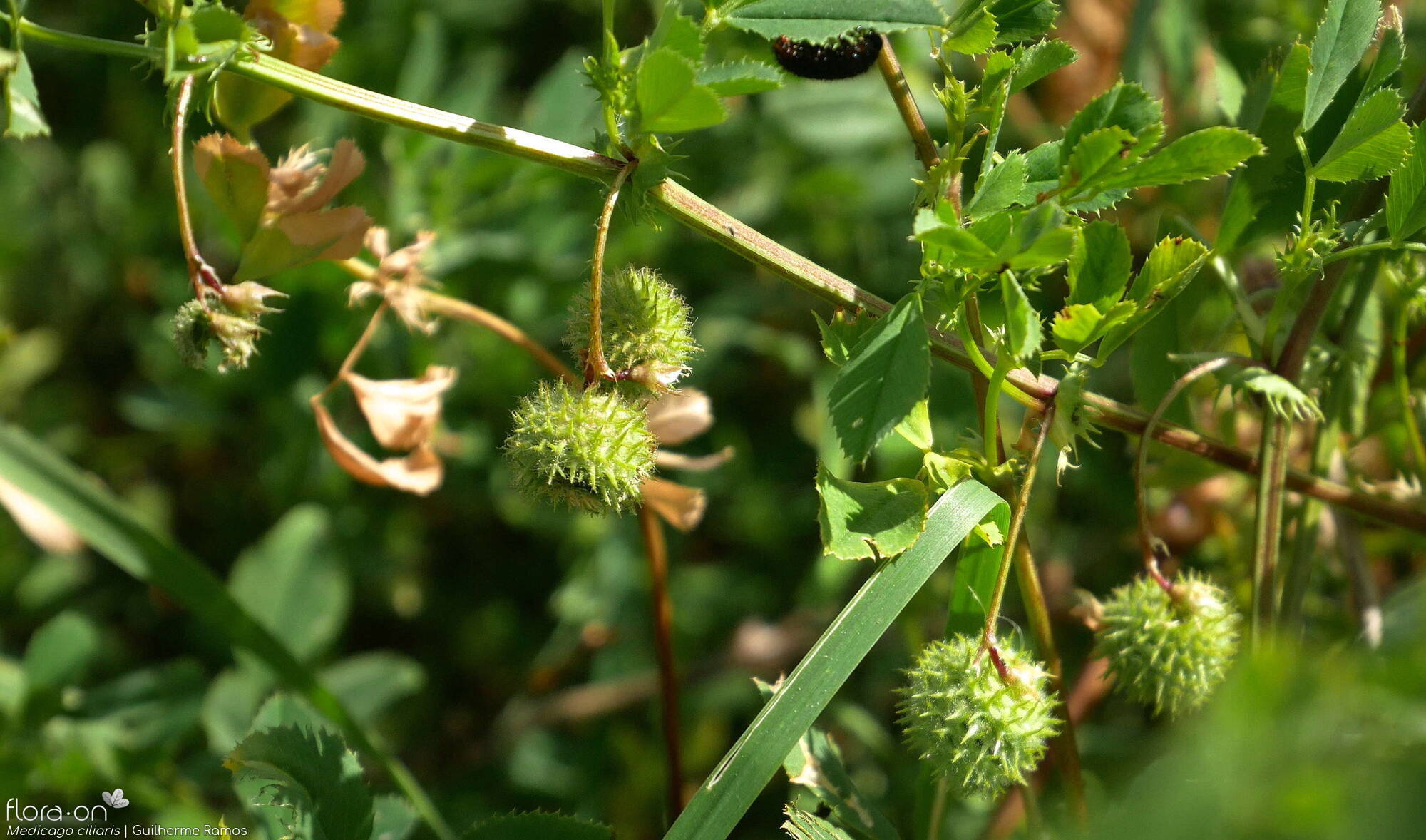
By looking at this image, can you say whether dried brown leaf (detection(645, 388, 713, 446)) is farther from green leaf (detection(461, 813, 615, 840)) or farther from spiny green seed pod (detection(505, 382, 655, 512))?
green leaf (detection(461, 813, 615, 840))

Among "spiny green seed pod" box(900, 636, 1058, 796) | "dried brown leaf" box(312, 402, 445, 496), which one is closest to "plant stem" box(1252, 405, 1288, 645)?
"spiny green seed pod" box(900, 636, 1058, 796)

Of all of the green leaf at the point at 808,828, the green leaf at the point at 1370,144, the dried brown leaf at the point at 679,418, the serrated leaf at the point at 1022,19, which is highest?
the serrated leaf at the point at 1022,19

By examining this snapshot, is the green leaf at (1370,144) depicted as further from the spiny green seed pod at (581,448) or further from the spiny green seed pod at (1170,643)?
the spiny green seed pod at (581,448)

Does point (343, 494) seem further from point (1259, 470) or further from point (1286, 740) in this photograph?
point (1286, 740)

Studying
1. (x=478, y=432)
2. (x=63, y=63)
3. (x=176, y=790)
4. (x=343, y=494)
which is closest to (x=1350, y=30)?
(x=478, y=432)

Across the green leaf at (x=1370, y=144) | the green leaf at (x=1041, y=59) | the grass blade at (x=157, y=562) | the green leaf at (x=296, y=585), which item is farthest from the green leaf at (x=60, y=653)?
the green leaf at (x=1370, y=144)

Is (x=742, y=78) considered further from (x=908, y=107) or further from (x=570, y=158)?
(x=908, y=107)

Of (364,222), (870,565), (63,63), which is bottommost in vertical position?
(870,565)
